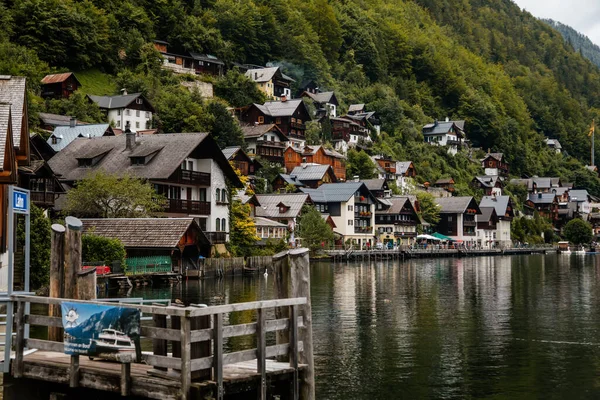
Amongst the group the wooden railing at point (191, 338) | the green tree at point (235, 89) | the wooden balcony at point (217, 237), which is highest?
the green tree at point (235, 89)

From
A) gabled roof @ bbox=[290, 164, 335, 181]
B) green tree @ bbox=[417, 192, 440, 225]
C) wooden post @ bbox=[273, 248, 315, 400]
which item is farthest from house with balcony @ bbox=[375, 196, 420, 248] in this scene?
wooden post @ bbox=[273, 248, 315, 400]

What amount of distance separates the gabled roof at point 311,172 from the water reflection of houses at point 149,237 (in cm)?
6419

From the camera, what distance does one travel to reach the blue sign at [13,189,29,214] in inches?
677

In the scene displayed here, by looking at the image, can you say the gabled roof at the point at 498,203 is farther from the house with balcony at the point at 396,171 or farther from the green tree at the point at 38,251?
the green tree at the point at 38,251

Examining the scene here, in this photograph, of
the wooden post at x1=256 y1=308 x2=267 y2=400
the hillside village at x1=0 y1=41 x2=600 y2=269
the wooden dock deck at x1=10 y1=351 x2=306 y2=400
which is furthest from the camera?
the hillside village at x1=0 y1=41 x2=600 y2=269

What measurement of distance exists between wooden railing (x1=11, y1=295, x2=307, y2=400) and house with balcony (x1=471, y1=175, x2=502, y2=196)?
168m

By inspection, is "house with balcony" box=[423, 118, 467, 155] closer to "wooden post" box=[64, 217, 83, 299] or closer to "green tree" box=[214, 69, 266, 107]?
"green tree" box=[214, 69, 266, 107]

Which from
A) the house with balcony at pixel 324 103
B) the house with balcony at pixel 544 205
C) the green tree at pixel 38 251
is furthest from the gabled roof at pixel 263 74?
the green tree at pixel 38 251

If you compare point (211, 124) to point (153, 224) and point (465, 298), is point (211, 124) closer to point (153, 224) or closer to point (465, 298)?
point (153, 224)

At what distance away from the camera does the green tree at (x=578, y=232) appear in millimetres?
168375

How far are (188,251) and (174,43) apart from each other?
3616 inches

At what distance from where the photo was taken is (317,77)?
188375 mm

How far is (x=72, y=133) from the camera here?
85.9 metres

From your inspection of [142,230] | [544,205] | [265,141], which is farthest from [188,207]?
[544,205]
